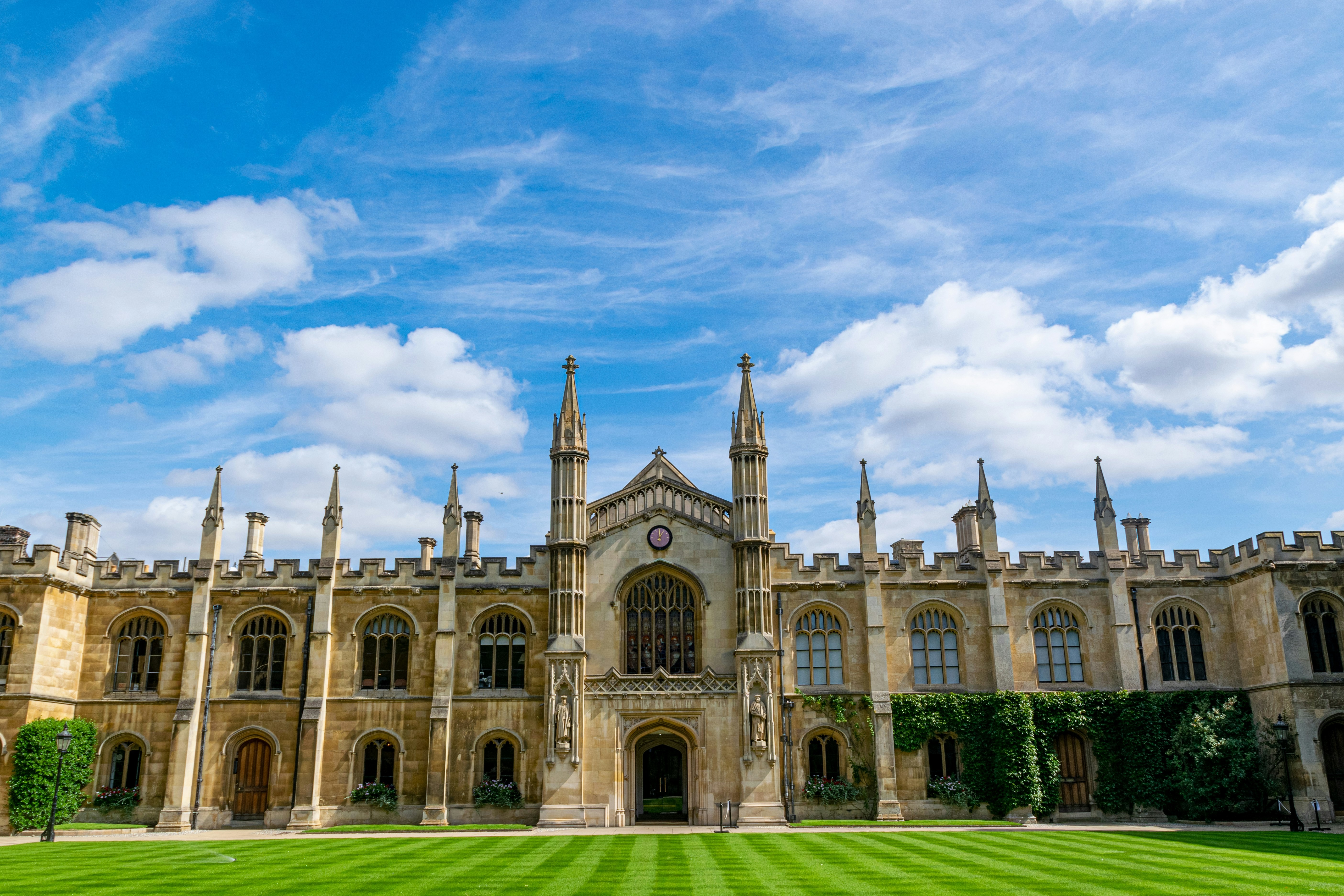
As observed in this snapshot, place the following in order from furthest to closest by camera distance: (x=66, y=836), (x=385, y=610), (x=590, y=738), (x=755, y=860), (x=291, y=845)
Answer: (x=385, y=610)
(x=590, y=738)
(x=66, y=836)
(x=291, y=845)
(x=755, y=860)

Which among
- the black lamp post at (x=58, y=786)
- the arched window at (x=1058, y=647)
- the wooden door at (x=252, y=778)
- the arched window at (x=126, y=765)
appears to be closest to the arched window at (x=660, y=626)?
the arched window at (x=1058, y=647)

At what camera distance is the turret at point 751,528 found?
34.3 metres

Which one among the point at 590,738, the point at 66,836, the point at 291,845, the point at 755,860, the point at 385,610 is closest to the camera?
the point at 755,860

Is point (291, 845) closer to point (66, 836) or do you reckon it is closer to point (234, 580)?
point (66, 836)

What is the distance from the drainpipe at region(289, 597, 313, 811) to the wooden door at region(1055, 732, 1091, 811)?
25.7 meters

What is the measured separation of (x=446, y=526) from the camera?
36219mm

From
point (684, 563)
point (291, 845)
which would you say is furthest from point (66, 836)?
point (684, 563)

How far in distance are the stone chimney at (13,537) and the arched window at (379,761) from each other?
14.1 m

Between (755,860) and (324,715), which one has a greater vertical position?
(324,715)

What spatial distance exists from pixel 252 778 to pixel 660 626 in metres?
15.1

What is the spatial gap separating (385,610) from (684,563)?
35.6ft

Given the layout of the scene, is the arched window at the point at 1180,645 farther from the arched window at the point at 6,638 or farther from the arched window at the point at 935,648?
the arched window at the point at 6,638

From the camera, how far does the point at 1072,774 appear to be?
112 ft

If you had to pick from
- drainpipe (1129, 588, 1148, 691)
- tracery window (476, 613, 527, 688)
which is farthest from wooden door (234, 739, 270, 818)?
drainpipe (1129, 588, 1148, 691)
